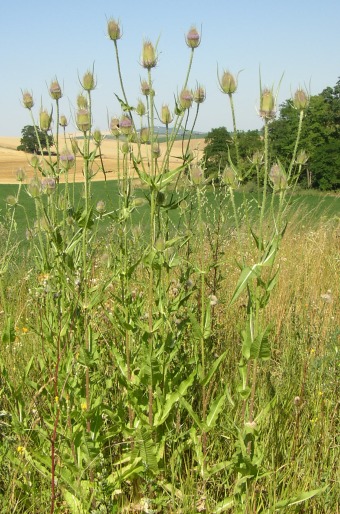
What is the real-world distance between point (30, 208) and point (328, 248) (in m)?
20.8

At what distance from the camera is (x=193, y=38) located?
7.33 ft

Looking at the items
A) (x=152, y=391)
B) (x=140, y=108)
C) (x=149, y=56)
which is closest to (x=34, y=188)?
(x=140, y=108)

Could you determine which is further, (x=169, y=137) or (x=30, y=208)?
(x=30, y=208)

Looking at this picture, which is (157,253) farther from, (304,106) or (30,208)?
(30,208)

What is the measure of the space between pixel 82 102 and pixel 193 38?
0.51 meters

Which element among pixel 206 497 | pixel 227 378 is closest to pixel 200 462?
pixel 206 497

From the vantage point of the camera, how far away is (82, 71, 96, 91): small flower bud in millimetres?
2332

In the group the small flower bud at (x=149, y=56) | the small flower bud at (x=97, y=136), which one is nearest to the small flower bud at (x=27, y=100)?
the small flower bud at (x=97, y=136)

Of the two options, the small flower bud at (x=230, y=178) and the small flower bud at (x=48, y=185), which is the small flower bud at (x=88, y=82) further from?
the small flower bud at (x=230, y=178)

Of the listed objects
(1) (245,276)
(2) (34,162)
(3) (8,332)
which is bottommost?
(3) (8,332)

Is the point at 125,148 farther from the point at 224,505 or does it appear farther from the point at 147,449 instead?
the point at 224,505

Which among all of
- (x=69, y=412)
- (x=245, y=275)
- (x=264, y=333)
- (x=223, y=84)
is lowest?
(x=69, y=412)

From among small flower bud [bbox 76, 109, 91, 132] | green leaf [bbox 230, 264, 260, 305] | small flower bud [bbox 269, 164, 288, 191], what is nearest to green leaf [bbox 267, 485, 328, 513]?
green leaf [bbox 230, 264, 260, 305]

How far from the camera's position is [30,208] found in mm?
25516
